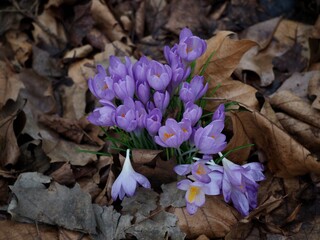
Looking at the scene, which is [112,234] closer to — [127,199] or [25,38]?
[127,199]

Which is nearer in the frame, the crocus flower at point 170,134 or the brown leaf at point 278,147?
the crocus flower at point 170,134

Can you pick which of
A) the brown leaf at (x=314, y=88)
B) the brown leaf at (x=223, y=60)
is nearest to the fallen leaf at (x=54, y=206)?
the brown leaf at (x=223, y=60)

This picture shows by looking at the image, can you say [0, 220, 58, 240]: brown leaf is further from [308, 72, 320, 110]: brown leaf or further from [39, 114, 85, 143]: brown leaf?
[308, 72, 320, 110]: brown leaf

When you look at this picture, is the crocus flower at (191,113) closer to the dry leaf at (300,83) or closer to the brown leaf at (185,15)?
the dry leaf at (300,83)

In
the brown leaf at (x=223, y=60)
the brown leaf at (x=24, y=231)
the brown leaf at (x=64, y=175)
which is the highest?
the brown leaf at (x=223, y=60)

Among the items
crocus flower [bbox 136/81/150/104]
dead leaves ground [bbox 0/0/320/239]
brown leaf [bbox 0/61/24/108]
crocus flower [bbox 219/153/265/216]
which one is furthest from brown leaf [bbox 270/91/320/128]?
brown leaf [bbox 0/61/24/108]

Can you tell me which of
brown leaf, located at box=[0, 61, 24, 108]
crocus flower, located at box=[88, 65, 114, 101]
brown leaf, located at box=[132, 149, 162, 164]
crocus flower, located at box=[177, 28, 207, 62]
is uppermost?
crocus flower, located at box=[177, 28, 207, 62]

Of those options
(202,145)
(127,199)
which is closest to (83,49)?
(127,199)

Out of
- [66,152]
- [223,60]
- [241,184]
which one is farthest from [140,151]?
[223,60]
